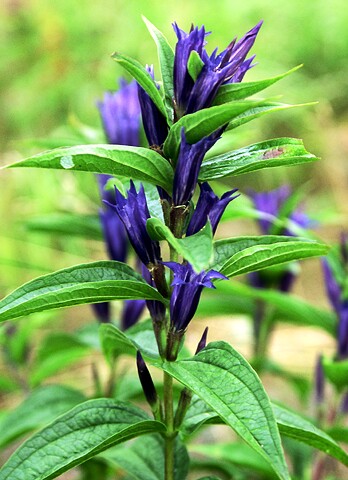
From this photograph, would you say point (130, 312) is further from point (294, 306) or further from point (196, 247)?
point (196, 247)

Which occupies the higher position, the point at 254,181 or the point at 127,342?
the point at 254,181

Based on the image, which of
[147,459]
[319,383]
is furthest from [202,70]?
[319,383]

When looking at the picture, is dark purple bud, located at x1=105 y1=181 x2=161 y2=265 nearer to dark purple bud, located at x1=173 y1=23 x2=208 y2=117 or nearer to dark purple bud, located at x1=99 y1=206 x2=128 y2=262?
dark purple bud, located at x1=173 y1=23 x2=208 y2=117

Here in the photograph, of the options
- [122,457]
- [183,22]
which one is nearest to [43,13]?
[183,22]

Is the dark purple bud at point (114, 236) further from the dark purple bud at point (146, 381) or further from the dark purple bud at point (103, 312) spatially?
the dark purple bud at point (146, 381)

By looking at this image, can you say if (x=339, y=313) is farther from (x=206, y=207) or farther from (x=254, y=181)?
(x=254, y=181)

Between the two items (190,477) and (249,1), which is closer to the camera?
(190,477)

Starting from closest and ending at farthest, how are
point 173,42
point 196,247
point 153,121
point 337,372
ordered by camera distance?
point 196,247 → point 153,121 → point 337,372 → point 173,42
